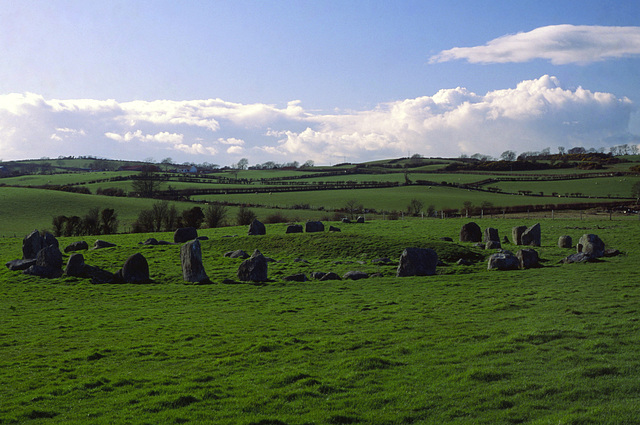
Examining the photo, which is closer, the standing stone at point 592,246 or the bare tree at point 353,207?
the standing stone at point 592,246

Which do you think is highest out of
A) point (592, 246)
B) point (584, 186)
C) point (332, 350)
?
point (584, 186)

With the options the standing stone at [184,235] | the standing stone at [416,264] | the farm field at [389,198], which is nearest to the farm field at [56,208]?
the farm field at [389,198]

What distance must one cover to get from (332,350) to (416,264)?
61.3ft

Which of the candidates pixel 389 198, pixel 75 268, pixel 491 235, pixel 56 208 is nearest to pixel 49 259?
pixel 75 268

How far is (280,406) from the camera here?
12273mm

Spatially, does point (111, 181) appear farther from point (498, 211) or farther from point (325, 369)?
point (325, 369)

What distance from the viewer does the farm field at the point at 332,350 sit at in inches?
471

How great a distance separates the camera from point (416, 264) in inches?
1372

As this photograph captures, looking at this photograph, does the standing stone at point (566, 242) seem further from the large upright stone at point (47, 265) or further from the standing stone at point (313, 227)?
the large upright stone at point (47, 265)

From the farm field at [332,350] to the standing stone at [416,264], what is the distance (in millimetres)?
1419

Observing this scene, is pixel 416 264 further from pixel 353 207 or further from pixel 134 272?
pixel 353 207

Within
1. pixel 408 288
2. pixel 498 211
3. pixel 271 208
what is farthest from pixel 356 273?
pixel 271 208

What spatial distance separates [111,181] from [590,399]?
146545mm

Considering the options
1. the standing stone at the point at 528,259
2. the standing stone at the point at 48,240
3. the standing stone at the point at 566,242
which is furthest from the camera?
the standing stone at the point at 566,242
